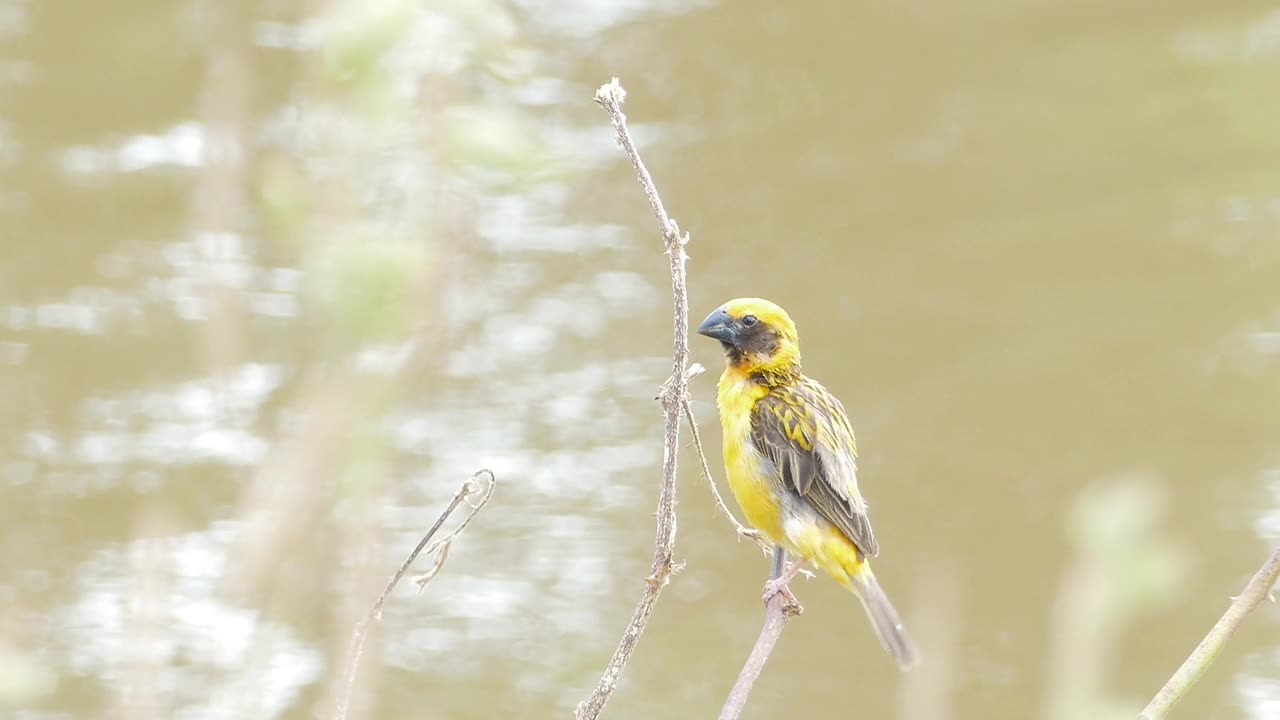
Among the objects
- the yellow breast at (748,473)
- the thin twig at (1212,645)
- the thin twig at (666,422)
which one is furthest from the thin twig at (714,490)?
the yellow breast at (748,473)

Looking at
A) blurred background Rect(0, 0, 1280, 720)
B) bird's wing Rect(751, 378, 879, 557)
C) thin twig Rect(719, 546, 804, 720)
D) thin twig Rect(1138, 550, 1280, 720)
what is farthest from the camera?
blurred background Rect(0, 0, 1280, 720)

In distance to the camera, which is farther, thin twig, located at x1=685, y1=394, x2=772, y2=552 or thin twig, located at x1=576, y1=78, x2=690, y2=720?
thin twig, located at x1=685, y1=394, x2=772, y2=552

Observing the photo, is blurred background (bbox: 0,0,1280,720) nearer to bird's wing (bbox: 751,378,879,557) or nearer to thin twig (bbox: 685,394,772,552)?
bird's wing (bbox: 751,378,879,557)

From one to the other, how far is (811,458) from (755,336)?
0.33 metres

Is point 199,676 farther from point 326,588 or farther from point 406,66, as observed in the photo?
point 406,66

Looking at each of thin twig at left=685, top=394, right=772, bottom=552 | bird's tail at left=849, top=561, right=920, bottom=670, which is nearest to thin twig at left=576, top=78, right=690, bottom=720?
thin twig at left=685, top=394, right=772, bottom=552

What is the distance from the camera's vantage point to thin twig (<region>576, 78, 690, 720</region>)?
2342 millimetres

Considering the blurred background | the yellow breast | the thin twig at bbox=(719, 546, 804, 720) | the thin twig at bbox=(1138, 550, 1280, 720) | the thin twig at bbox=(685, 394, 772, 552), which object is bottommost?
the thin twig at bbox=(1138, 550, 1280, 720)

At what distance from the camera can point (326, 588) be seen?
6.68 meters

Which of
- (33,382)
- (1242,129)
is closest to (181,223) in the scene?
(33,382)

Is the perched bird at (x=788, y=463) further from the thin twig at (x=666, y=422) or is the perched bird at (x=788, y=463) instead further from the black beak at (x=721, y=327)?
the thin twig at (x=666, y=422)

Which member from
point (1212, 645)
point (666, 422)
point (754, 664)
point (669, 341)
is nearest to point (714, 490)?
point (754, 664)

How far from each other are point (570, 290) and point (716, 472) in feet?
5.23

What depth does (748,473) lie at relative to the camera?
170 inches
